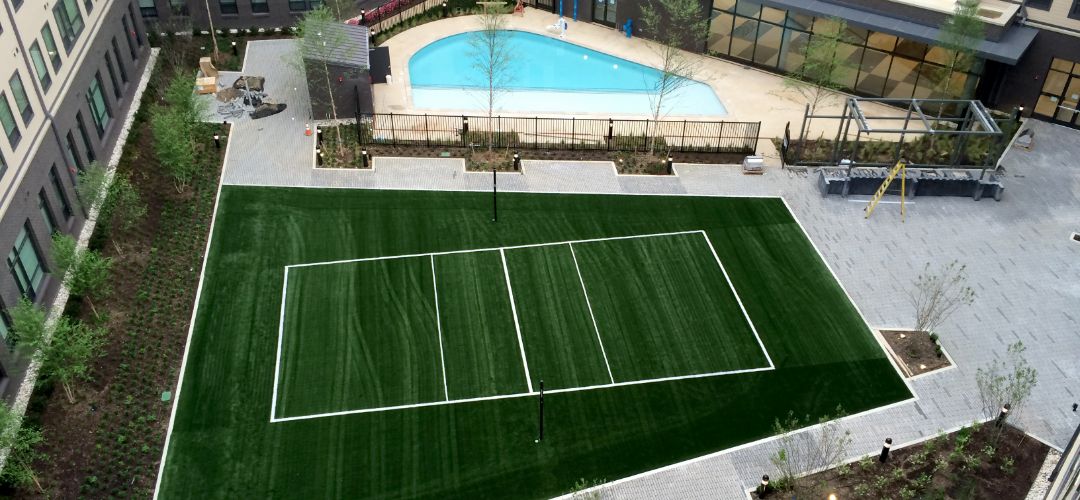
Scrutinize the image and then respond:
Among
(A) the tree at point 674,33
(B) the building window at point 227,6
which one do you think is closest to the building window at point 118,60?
(B) the building window at point 227,6

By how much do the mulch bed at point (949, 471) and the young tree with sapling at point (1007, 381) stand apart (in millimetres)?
863

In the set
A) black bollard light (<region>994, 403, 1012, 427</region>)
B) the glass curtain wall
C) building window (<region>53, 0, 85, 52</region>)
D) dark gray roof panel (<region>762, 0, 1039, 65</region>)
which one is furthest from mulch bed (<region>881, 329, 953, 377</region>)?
building window (<region>53, 0, 85, 52</region>)

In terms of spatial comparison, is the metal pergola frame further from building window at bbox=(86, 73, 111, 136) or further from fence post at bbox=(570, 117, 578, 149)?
building window at bbox=(86, 73, 111, 136)

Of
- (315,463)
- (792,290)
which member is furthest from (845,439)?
(315,463)

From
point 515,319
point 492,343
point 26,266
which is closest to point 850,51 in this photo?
point 515,319

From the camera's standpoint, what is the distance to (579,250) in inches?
1351

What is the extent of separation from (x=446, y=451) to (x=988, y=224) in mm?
23376

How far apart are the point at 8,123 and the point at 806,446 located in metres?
25.9

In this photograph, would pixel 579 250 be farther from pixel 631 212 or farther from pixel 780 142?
pixel 780 142

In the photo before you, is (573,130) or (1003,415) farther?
(573,130)

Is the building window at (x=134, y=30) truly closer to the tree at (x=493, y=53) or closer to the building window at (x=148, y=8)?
the building window at (x=148, y=8)

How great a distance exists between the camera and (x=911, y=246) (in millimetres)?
35094

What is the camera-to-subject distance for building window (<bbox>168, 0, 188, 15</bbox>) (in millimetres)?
47156

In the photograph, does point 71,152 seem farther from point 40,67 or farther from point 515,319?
point 515,319
